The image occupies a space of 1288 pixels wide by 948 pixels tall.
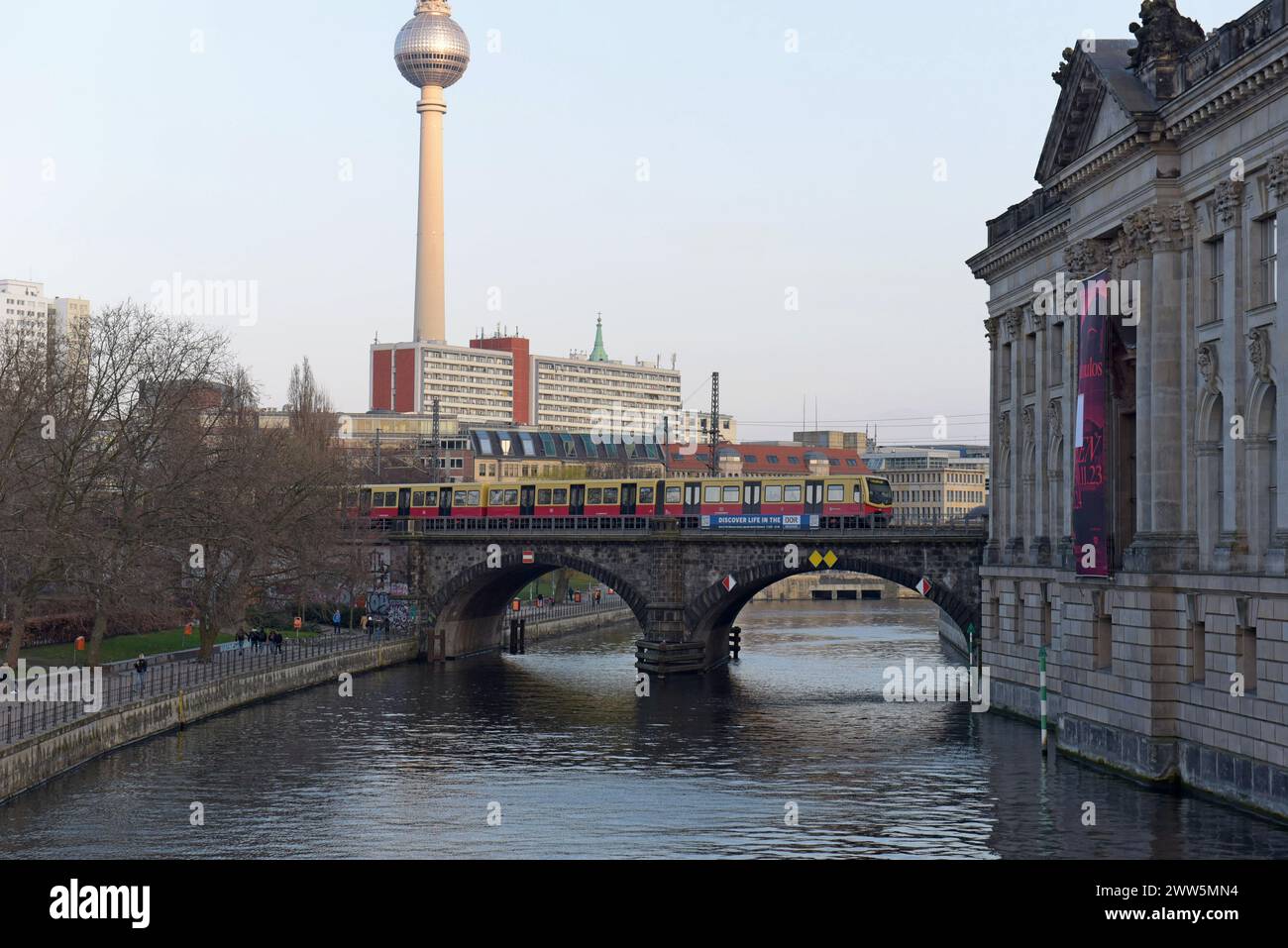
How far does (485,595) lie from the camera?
116 meters

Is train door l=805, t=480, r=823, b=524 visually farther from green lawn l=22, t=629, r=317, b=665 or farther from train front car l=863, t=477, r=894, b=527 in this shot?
green lawn l=22, t=629, r=317, b=665

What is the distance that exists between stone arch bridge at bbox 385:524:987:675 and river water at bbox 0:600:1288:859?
6.96 m

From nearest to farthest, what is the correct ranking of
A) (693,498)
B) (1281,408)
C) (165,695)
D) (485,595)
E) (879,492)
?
1. (1281,408)
2. (165,695)
3. (879,492)
4. (693,498)
5. (485,595)

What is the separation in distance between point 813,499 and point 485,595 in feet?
96.5

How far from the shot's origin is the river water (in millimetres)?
46375

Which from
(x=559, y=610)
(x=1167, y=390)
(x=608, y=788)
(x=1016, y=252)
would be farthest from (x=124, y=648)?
(x=1167, y=390)

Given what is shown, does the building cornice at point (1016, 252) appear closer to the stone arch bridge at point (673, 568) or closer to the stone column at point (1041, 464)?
the stone column at point (1041, 464)

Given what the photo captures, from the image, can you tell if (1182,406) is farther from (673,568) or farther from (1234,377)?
(673,568)

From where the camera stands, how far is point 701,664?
98.6 meters

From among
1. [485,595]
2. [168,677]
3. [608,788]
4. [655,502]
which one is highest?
[655,502]

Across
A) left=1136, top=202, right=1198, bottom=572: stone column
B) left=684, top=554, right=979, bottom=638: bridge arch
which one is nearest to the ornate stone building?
left=1136, top=202, right=1198, bottom=572: stone column

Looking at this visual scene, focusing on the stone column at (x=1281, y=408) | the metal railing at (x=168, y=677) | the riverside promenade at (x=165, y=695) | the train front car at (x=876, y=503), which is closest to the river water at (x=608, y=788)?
the riverside promenade at (x=165, y=695)
